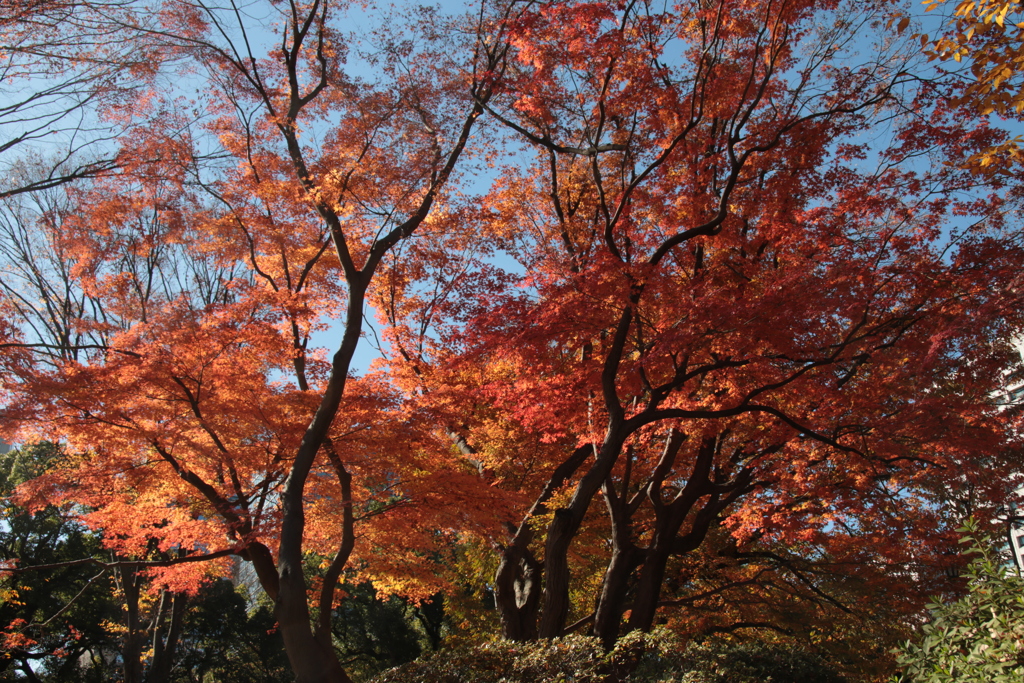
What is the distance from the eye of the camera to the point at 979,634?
12.7ft

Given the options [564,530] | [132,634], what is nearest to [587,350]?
[564,530]

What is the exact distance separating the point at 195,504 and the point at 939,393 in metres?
11.8

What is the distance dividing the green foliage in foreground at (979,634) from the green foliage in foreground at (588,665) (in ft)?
7.84

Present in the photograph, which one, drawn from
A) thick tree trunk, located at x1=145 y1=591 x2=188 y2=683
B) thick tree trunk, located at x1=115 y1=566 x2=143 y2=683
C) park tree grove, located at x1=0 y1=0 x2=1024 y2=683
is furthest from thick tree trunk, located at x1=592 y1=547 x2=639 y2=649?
thick tree trunk, located at x1=115 y1=566 x2=143 y2=683

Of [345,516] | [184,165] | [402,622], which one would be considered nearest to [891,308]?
[345,516]

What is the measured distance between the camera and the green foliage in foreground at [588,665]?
6.05 metres

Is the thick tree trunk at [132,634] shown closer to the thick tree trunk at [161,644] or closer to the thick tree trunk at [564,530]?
the thick tree trunk at [161,644]

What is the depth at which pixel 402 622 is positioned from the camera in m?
23.2

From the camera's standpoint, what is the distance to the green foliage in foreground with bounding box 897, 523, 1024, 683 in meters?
3.55

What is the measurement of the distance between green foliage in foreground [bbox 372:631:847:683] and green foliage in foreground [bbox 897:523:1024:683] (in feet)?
7.84

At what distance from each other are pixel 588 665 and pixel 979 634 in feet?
11.1

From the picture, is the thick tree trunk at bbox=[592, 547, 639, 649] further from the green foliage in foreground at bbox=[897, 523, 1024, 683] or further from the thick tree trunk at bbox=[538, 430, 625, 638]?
the green foliage in foreground at bbox=[897, 523, 1024, 683]

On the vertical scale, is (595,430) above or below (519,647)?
above

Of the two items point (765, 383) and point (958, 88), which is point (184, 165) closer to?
point (765, 383)
